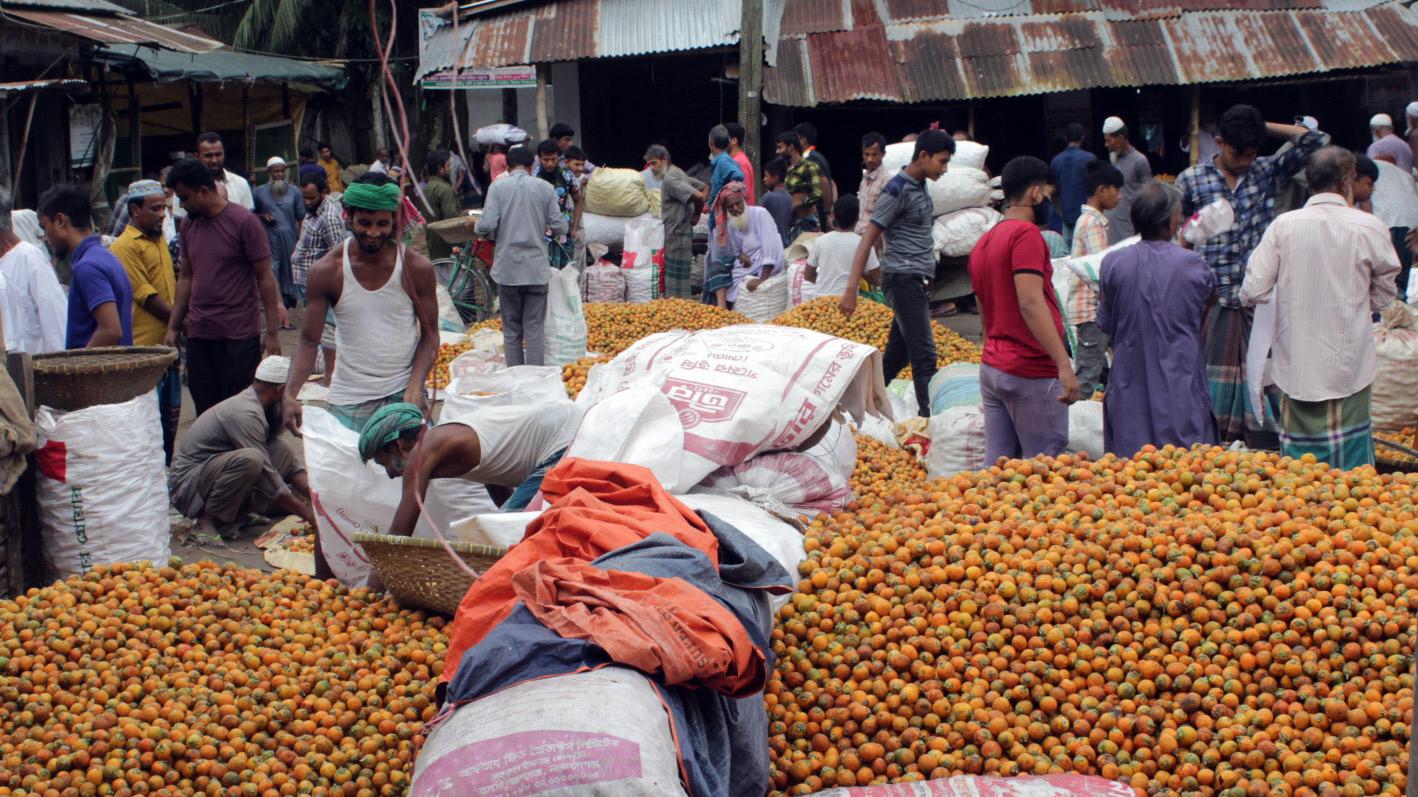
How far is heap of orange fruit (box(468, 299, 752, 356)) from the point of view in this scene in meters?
9.20

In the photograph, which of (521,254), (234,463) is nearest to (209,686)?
(234,463)

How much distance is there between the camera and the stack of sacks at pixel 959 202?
432 inches

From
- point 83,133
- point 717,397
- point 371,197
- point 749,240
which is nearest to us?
point 717,397

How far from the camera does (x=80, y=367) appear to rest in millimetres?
5023

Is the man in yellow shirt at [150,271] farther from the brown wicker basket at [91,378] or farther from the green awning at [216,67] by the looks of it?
the green awning at [216,67]

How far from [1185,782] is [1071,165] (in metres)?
8.66

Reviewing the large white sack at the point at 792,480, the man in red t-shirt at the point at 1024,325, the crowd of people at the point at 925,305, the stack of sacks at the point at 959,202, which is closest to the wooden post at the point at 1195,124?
the stack of sacks at the point at 959,202

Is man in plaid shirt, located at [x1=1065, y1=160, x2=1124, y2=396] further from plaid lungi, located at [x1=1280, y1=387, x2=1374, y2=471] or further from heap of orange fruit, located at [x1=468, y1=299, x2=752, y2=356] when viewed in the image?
heap of orange fruit, located at [x1=468, y1=299, x2=752, y2=356]

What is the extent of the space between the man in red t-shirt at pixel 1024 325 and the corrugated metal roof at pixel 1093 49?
26.6 ft

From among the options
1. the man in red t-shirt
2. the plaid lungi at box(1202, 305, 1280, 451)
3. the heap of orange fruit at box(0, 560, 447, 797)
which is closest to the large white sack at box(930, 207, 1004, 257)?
the plaid lungi at box(1202, 305, 1280, 451)

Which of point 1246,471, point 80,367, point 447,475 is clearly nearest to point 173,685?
point 447,475

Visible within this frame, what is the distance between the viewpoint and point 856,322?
8758 millimetres

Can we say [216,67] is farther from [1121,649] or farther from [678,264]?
[1121,649]

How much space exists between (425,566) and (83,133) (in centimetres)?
1164
